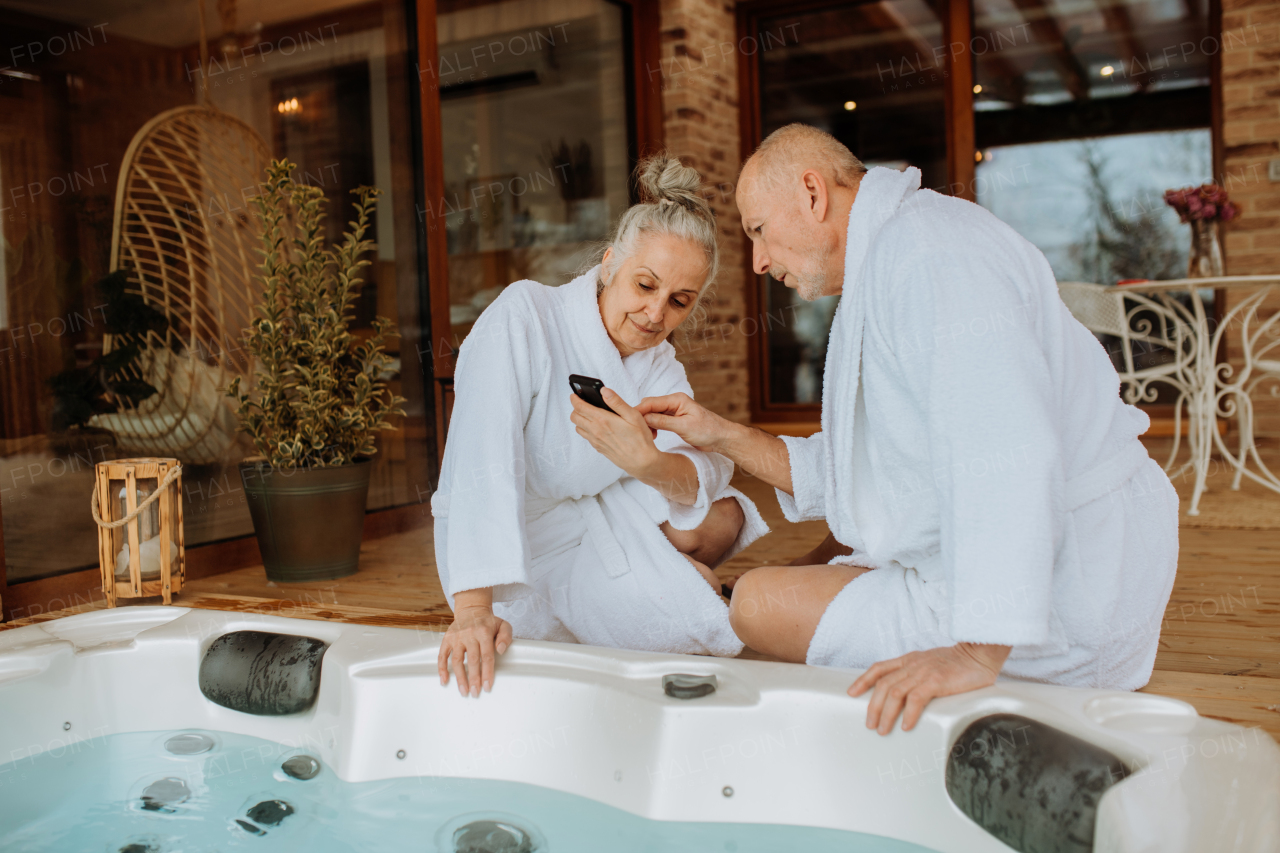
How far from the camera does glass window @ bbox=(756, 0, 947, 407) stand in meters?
5.08

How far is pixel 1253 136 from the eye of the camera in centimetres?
444

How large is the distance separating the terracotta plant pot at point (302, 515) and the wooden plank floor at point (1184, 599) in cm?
6

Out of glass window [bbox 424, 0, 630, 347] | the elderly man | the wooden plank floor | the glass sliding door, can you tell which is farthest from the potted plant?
the elderly man

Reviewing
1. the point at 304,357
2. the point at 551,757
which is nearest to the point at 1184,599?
the point at 551,757

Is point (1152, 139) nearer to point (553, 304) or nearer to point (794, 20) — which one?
point (794, 20)

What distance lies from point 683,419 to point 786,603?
347 mm

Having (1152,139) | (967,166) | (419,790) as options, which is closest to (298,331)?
(419,790)

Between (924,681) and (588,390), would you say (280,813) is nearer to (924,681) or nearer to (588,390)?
(588,390)

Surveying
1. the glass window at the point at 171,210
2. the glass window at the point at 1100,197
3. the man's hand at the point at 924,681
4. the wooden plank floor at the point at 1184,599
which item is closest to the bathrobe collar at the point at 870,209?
the man's hand at the point at 924,681

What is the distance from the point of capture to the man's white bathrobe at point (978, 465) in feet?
3.35

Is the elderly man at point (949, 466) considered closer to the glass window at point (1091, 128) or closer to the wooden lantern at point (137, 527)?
the wooden lantern at point (137, 527)

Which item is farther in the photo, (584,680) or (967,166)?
(967,166)

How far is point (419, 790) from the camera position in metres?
1.32

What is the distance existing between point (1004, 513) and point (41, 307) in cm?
232
